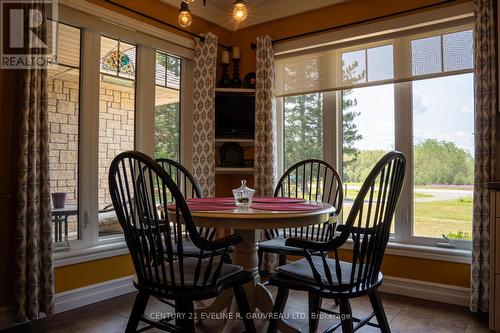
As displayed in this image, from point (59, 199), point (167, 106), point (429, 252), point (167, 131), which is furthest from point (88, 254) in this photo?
point (429, 252)

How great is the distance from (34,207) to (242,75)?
249 cm

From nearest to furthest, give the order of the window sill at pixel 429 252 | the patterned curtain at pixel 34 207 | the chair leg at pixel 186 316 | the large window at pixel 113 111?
1. the chair leg at pixel 186 316
2. the patterned curtain at pixel 34 207
3. the window sill at pixel 429 252
4. the large window at pixel 113 111

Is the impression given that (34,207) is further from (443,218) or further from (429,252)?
(443,218)

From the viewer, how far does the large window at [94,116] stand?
2.57 m

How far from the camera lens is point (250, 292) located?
2.12m

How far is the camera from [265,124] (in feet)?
11.2

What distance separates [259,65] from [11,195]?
7.83ft

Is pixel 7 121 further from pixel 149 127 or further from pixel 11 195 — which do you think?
pixel 149 127

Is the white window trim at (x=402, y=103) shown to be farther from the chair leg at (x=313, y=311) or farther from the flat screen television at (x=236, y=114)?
the chair leg at (x=313, y=311)

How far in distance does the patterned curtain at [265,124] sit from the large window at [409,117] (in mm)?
259

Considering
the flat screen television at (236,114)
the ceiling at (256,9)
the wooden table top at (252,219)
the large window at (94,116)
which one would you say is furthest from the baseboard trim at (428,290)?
the ceiling at (256,9)

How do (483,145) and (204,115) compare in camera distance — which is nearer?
(483,145)

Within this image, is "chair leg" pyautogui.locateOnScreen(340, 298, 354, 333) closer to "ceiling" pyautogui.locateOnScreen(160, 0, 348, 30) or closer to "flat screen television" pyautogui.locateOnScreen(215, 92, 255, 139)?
"flat screen television" pyautogui.locateOnScreen(215, 92, 255, 139)

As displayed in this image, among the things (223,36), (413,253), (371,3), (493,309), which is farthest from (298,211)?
(223,36)
